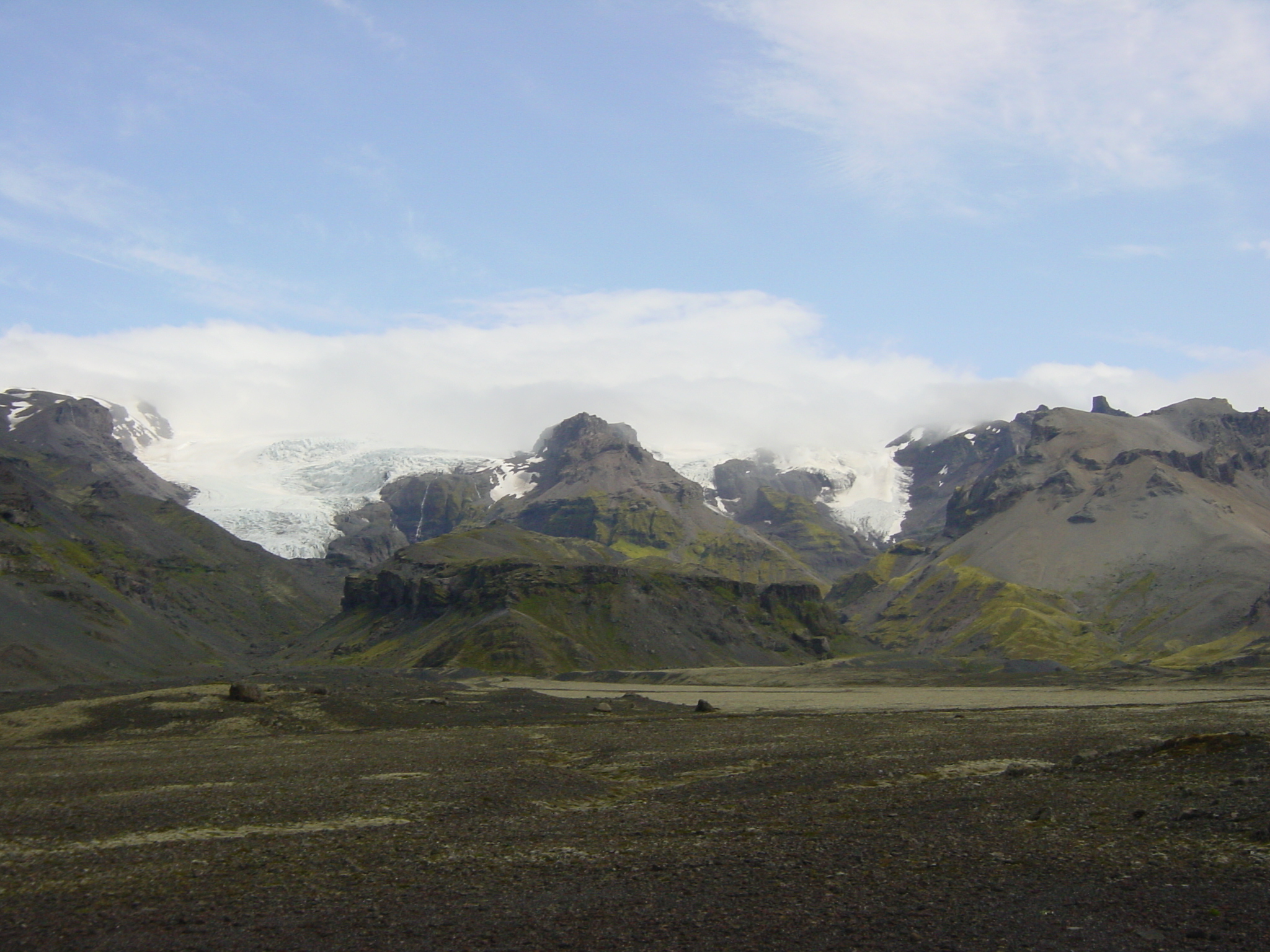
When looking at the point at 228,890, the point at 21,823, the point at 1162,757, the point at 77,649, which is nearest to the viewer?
the point at 228,890

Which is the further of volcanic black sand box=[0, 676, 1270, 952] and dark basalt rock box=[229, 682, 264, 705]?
dark basalt rock box=[229, 682, 264, 705]

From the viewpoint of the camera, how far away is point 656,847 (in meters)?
32.1

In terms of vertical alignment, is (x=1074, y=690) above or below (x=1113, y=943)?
below

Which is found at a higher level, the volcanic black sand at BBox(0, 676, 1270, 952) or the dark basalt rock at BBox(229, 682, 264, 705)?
the volcanic black sand at BBox(0, 676, 1270, 952)

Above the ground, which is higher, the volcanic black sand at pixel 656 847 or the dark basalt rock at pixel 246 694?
the volcanic black sand at pixel 656 847

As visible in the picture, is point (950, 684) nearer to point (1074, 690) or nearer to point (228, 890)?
point (1074, 690)

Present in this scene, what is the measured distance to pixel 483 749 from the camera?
6334 centimetres

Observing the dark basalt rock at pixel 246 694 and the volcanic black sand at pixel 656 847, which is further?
the dark basalt rock at pixel 246 694

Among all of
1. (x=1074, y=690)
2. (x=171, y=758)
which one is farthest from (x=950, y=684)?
(x=171, y=758)

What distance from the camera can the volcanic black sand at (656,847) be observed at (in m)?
23.6

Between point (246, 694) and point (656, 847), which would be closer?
point (656, 847)

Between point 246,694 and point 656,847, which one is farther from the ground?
point 656,847

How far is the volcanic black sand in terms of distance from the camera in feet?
77.3

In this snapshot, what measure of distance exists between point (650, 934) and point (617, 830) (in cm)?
1185
